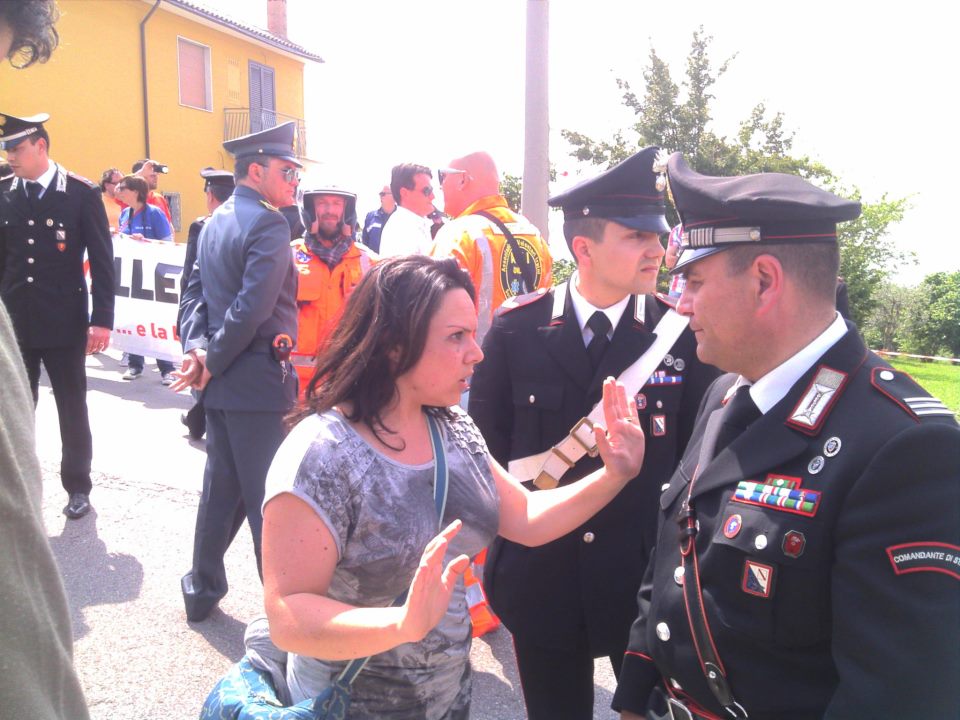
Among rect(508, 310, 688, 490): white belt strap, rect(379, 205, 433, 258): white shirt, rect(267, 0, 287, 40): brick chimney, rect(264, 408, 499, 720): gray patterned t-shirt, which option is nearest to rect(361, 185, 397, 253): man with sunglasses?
rect(379, 205, 433, 258): white shirt

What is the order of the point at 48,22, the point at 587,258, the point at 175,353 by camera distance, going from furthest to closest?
the point at 175,353 < the point at 587,258 < the point at 48,22

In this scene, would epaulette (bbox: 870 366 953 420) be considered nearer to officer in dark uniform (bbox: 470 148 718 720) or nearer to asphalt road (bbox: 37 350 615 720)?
officer in dark uniform (bbox: 470 148 718 720)

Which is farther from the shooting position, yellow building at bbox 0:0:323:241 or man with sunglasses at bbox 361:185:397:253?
yellow building at bbox 0:0:323:241

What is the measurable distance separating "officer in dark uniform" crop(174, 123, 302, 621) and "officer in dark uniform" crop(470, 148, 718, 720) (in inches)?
57.8

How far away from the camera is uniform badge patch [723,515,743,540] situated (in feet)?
5.24

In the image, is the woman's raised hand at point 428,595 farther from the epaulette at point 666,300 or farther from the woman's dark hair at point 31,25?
the epaulette at point 666,300

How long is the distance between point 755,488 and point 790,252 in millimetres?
499

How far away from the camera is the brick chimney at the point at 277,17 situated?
30156 mm

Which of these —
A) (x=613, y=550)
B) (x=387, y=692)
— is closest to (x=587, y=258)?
(x=613, y=550)

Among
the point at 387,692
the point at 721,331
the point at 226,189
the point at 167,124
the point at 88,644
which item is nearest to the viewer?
the point at 721,331

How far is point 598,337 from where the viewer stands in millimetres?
2672

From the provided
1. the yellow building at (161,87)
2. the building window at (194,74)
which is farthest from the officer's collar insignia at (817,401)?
the building window at (194,74)

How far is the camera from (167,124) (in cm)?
2522

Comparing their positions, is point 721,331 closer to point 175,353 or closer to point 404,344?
point 404,344
